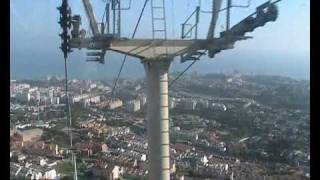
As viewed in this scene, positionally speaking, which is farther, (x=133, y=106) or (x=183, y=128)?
A: (x=133, y=106)

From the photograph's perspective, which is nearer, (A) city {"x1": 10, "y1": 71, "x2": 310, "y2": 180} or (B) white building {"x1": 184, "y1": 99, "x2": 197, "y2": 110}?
(A) city {"x1": 10, "y1": 71, "x2": 310, "y2": 180}

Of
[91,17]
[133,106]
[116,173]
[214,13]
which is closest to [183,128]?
[133,106]

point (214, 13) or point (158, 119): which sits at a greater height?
point (214, 13)

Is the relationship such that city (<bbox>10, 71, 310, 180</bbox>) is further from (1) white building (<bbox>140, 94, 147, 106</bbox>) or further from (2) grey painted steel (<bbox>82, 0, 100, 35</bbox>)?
(2) grey painted steel (<bbox>82, 0, 100, 35</bbox>)

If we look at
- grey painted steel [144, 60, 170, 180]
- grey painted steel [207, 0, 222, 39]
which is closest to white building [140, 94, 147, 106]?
grey painted steel [144, 60, 170, 180]

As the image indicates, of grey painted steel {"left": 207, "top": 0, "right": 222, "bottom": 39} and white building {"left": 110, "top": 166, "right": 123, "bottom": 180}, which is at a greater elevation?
grey painted steel {"left": 207, "top": 0, "right": 222, "bottom": 39}

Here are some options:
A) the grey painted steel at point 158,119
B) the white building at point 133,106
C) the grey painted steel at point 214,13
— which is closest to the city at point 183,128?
the white building at point 133,106

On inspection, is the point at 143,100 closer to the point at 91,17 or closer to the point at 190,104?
the point at 190,104
